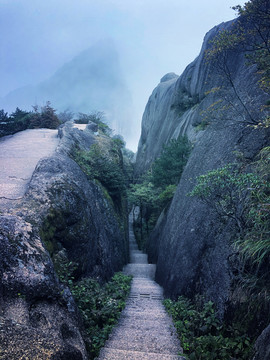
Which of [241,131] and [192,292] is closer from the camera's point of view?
[192,292]

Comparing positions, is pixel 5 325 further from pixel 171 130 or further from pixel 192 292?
pixel 171 130

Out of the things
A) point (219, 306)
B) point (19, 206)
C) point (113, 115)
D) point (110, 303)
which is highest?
point (113, 115)

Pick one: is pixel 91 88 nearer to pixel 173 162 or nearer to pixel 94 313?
pixel 173 162

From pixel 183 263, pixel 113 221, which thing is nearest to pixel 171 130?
pixel 113 221

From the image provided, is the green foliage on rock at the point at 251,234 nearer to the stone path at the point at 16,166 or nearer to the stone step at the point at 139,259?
the stone path at the point at 16,166

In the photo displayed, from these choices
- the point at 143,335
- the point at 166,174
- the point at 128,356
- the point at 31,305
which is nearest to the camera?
the point at 31,305

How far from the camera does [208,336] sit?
365cm

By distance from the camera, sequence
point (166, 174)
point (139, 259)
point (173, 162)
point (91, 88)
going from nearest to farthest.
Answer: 1. point (173, 162)
2. point (166, 174)
3. point (139, 259)
4. point (91, 88)

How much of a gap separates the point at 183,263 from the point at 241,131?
397 centimetres

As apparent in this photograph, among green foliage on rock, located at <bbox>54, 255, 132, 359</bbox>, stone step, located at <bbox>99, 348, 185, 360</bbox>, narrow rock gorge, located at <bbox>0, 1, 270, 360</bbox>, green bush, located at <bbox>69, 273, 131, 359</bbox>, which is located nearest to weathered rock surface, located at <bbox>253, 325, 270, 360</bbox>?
narrow rock gorge, located at <bbox>0, 1, 270, 360</bbox>

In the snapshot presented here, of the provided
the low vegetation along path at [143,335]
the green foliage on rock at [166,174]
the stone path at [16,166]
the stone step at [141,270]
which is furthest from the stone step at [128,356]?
the green foliage on rock at [166,174]

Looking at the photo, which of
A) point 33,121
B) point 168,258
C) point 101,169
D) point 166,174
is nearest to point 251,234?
point 168,258

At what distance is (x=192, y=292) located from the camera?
5.30m

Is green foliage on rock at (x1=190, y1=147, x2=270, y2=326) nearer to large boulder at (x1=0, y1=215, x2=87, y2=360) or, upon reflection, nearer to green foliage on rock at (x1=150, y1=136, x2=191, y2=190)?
large boulder at (x1=0, y1=215, x2=87, y2=360)
